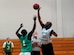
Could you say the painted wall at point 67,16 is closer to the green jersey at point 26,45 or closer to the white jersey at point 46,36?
the white jersey at point 46,36

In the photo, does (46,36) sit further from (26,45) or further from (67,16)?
(67,16)

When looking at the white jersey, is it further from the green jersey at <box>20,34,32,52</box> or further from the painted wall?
the painted wall

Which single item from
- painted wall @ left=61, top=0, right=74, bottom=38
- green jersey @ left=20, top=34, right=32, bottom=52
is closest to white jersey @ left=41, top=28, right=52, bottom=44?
green jersey @ left=20, top=34, right=32, bottom=52

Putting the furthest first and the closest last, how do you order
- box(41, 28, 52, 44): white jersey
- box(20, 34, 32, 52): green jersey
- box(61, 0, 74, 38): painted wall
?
box(61, 0, 74, 38): painted wall < box(41, 28, 52, 44): white jersey < box(20, 34, 32, 52): green jersey

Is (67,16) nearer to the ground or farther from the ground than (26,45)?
farther from the ground

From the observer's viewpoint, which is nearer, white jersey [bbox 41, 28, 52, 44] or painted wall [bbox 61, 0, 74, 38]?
white jersey [bbox 41, 28, 52, 44]

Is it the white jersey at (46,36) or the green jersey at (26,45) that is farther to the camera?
the white jersey at (46,36)

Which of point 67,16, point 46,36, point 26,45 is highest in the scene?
point 67,16

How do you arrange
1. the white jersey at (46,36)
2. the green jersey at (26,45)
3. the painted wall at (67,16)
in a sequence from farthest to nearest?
1. the painted wall at (67,16)
2. the white jersey at (46,36)
3. the green jersey at (26,45)

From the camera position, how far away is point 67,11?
1498 centimetres

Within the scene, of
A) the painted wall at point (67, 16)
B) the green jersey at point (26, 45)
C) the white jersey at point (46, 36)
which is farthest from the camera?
the painted wall at point (67, 16)

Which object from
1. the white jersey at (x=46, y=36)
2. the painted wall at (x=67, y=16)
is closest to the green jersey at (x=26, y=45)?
the white jersey at (x=46, y=36)

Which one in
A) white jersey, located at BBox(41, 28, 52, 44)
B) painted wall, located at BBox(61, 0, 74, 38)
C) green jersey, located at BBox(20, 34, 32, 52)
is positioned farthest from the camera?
painted wall, located at BBox(61, 0, 74, 38)

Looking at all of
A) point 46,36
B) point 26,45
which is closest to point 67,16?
point 46,36
